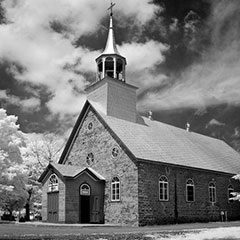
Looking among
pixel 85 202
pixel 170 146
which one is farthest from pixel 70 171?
pixel 170 146

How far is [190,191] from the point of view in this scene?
32562 mm

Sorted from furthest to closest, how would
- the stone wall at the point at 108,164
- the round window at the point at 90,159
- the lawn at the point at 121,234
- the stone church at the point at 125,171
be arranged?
the round window at the point at 90,159 → the stone church at the point at 125,171 → the stone wall at the point at 108,164 → the lawn at the point at 121,234

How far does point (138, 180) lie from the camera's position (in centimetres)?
2811

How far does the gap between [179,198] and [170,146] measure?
517 cm

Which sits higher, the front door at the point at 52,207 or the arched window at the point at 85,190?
the arched window at the point at 85,190

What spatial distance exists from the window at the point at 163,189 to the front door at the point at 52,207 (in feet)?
26.2

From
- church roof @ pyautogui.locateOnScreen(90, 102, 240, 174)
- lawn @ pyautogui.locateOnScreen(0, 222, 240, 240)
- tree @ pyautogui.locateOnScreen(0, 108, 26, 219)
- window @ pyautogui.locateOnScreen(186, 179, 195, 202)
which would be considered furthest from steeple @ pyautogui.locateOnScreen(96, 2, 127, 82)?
lawn @ pyautogui.locateOnScreen(0, 222, 240, 240)

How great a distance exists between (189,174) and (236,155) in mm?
14978

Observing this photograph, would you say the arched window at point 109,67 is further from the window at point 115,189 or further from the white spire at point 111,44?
the window at point 115,189

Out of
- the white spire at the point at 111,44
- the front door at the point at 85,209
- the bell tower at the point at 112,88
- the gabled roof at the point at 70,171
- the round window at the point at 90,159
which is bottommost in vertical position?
the front door at the point at 85,209

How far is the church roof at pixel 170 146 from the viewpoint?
30625mm

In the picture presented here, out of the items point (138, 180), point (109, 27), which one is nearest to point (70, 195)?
point (138, 180)

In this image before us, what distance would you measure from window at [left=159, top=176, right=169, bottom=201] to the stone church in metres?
0.08

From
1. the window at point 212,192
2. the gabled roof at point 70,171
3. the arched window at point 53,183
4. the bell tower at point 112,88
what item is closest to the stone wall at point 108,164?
the gabled roof at point 70,171
